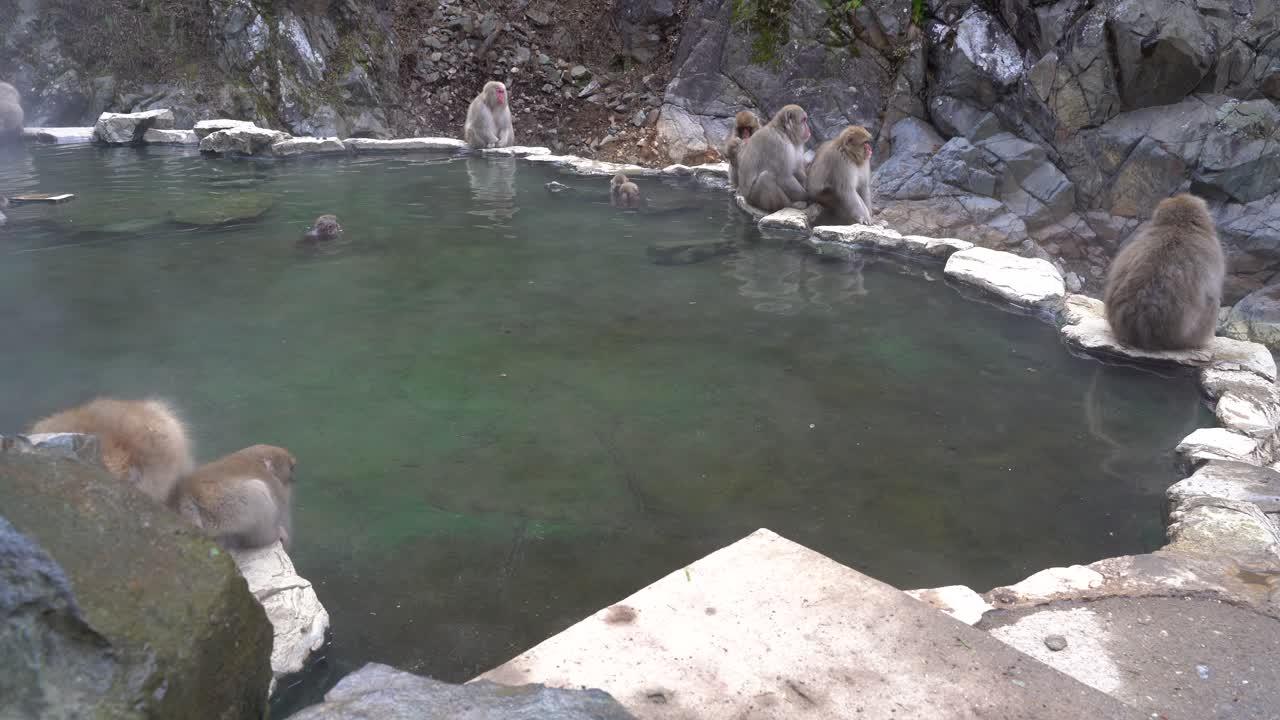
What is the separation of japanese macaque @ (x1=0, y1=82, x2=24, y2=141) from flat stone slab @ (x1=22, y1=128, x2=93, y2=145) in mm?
209

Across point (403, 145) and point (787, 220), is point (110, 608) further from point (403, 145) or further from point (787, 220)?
point (403, 145)

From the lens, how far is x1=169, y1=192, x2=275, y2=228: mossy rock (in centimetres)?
845

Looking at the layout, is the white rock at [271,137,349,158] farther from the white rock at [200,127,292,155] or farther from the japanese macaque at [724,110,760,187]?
the japanese macaque at [724,110,760,187]

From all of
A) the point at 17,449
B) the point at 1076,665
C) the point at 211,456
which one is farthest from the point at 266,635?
the point at 211,456

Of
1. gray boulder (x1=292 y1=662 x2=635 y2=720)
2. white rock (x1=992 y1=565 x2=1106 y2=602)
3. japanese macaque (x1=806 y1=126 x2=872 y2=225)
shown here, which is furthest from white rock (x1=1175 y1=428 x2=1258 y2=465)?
japanese macaque (x1=806 y1=126 x2=872 y2=225)

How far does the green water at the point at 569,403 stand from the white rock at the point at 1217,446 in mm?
158

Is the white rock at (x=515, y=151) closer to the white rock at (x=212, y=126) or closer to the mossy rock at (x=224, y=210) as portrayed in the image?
the white rock at (x=212, y=126)

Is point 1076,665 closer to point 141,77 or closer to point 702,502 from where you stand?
point 702,502

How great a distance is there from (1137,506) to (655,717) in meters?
2.83

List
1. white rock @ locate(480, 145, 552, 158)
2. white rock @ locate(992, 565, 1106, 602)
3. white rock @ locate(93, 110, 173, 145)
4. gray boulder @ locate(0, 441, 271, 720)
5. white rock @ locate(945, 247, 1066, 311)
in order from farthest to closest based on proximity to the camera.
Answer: white rock @ locate(93, 110, 173, 145), white rock @ locate(480, 145, 552, 158), white rock @ locate(945, 247, 1066, 311), white rock @ locate(992, 565, 1106, 602), gray boulder @ locate(0, 441, 271, 720)

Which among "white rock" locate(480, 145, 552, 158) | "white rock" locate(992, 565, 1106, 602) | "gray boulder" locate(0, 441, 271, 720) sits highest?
"gray boulder" locate(0, 441, 271, 720)

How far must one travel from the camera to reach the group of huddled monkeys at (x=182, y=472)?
8.62 ft

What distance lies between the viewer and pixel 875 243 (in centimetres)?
786

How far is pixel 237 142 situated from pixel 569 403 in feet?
32.5
